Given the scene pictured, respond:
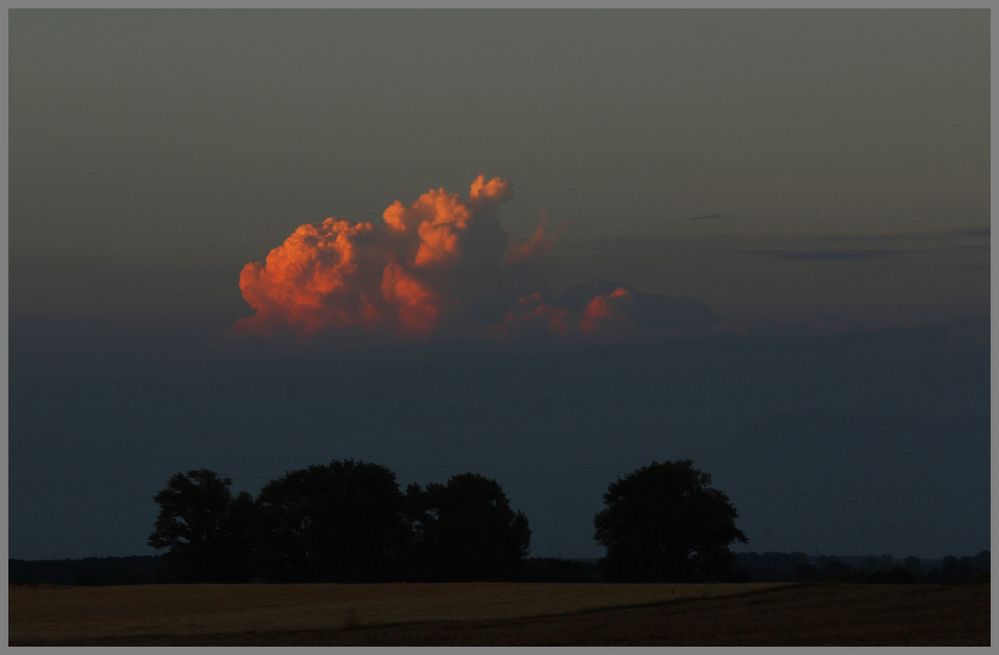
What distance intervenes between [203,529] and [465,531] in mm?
16599

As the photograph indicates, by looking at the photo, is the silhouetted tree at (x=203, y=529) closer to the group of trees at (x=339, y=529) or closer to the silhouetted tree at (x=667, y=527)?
the group of trees at (x=339, y=529)

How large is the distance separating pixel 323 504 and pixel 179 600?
87.2 ft

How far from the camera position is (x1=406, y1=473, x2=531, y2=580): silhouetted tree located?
274 feet

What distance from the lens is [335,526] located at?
86.7 m

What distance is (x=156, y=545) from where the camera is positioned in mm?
89188

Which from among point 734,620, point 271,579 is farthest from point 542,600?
point 271,579

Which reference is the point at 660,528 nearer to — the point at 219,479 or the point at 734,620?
the point at 219,479

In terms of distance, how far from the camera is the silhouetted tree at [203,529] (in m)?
87.6

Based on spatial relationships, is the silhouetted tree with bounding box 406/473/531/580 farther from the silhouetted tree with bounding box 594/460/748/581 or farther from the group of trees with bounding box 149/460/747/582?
the silhouetted tree with bounding box 594/460/748/581

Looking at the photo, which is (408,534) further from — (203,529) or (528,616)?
(528,616)

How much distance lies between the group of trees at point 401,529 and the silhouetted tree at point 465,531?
0.19 ft

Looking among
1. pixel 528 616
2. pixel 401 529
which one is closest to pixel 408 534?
pixel 401 529

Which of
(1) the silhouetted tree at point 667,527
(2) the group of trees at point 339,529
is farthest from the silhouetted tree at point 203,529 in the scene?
(1) the silhouetted tree at point 667,527

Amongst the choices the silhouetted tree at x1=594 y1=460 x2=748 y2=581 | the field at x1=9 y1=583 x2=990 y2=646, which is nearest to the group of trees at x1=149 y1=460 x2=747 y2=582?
the silhouetted tree at x1=594 y1=460 x2=748 y2=581
